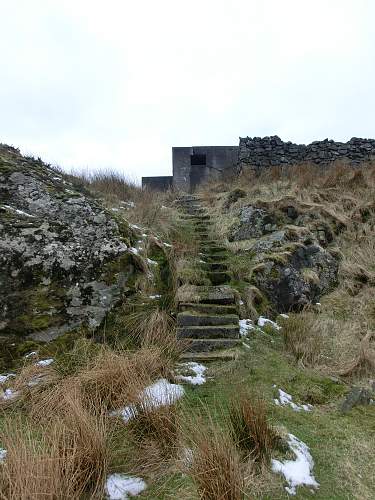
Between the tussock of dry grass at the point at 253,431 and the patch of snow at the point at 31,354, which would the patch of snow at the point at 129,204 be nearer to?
the patch of snow at the point at 31,354

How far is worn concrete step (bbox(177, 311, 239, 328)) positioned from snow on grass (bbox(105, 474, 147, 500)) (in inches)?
82.2

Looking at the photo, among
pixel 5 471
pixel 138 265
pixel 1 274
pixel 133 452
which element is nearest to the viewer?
pixel 5 471

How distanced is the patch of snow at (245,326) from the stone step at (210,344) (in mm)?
331

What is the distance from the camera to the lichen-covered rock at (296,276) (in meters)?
5.59

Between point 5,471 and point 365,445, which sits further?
point 365,445

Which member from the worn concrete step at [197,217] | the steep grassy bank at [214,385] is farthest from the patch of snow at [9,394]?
the worn concrete step at [197,217]

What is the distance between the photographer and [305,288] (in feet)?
18.9

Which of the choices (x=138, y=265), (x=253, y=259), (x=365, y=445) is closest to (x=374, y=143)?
(x=253, y=259)

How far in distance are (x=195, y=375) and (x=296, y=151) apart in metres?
9.39

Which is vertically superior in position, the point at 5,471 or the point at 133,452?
the point at 5,471

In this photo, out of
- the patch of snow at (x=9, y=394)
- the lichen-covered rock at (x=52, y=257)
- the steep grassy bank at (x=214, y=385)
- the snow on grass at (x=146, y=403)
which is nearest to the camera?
the steep grassy bank at (x=214, y=385)

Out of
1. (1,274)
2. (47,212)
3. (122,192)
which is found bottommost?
(1,274)

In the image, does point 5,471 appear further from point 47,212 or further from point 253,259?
point 253,259

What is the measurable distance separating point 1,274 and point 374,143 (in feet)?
35.9
